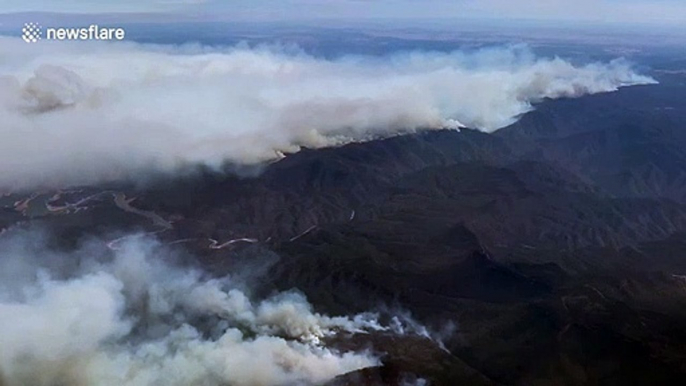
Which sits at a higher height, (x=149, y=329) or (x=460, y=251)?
(x=149, y=329)

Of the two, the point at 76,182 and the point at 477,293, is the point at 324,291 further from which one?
the point at 76,182

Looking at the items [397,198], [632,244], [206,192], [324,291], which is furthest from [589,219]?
[206,192]

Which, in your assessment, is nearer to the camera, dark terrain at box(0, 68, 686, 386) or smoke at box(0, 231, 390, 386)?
smoke at box(0, 231, 390, 386)

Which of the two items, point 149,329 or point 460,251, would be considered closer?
point 149,329

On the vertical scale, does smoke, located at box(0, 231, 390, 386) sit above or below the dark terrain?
above

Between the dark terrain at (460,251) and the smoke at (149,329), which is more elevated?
the smoke at (149,329)

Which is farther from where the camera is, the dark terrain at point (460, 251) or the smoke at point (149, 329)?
the dark terrain at point (460, 251)
